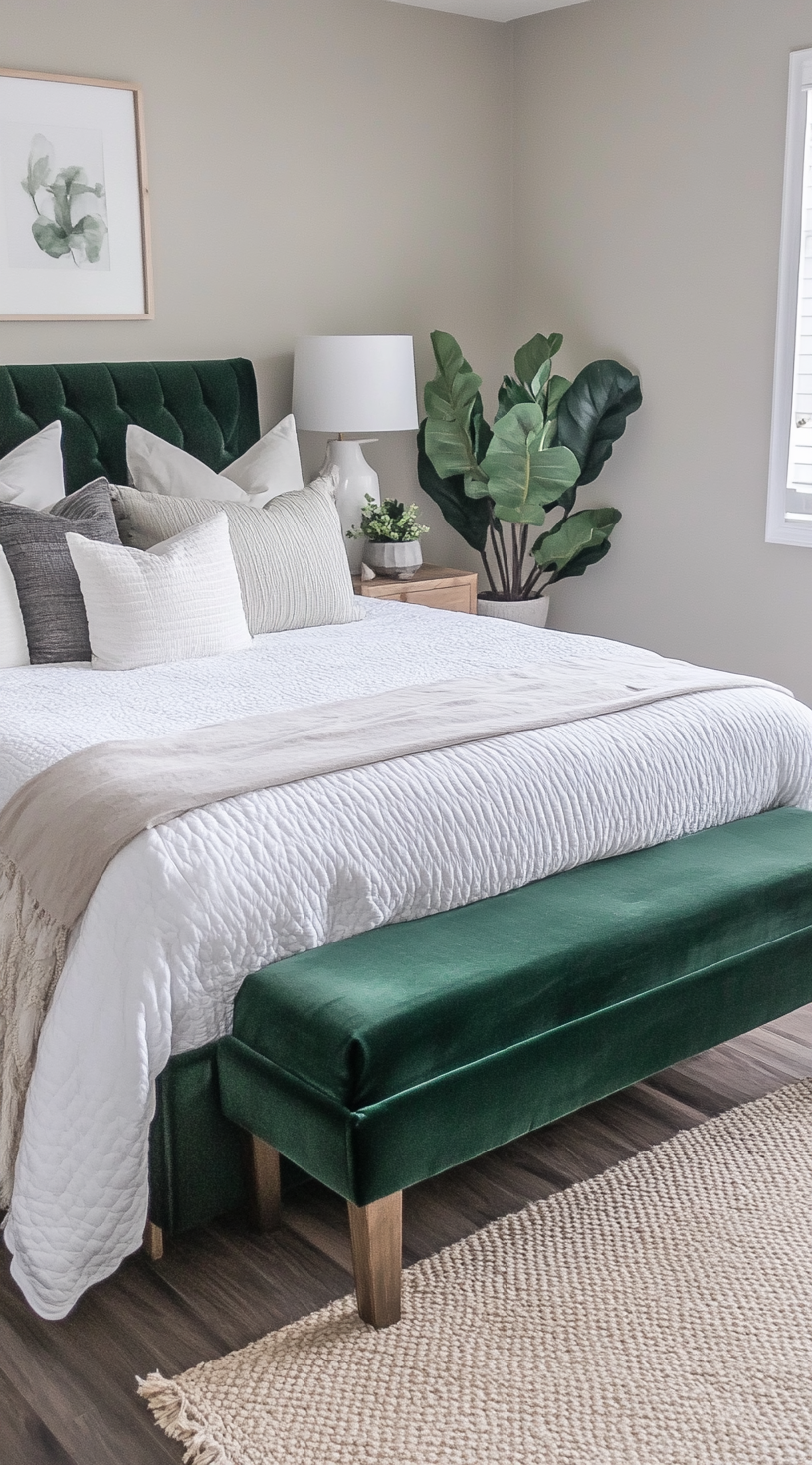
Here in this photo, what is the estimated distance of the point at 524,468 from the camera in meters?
4.42

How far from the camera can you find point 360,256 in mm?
4594

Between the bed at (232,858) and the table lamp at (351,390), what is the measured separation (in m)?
1.49

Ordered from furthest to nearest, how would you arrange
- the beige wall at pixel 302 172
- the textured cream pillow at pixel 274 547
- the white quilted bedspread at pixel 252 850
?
the beige wall at pixel 302 172 → the textured cream pillow at pixel 274 547 → the white quilted bedspread at pixel 252 850

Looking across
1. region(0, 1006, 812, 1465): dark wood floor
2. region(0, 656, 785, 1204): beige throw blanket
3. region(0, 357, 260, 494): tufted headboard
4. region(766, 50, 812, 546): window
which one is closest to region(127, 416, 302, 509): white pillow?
region(0, 357, 260, 494): tufted headboard

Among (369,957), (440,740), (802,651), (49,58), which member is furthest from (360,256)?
(369,957)

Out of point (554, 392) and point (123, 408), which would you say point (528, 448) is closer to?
point (554, 392)

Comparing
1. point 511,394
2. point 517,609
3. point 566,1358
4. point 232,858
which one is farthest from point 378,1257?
point 511,394

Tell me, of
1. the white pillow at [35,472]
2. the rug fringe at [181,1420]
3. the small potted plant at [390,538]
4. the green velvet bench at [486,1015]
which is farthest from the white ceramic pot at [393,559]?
the rug fringe at [181,1420]

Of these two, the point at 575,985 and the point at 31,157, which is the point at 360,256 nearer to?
the point at 31,157

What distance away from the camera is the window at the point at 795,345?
3.99m

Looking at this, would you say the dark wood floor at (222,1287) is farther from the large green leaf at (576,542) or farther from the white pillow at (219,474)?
the large green leaf at (576,542)

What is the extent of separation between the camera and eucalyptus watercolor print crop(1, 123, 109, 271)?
3.74 meters

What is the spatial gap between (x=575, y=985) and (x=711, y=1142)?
57 cm

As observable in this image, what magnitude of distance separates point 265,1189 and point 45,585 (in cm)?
150
